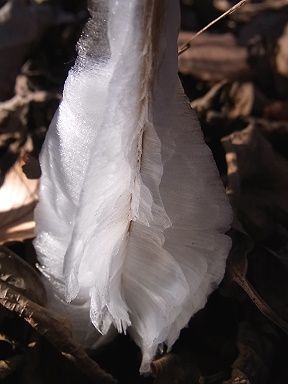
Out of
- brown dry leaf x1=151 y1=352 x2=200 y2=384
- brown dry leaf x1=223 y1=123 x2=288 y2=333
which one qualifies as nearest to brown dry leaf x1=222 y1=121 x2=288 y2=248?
brown dry leaf x1=223 y1=123 x2=288 y2=333

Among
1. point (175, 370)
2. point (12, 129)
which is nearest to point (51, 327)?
point (175, 370)

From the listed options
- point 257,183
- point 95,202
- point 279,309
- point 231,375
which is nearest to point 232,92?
point 257,183

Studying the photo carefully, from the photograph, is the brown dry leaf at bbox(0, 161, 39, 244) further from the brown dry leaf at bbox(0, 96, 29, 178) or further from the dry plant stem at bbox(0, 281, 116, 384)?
the dry plant stem at bbox(0, 281, 116, 384)

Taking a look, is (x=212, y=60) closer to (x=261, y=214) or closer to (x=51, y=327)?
(x=261, y=214)

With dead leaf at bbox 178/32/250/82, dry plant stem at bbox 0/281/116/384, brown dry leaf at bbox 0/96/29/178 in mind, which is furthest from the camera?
dead leaf at bbox 178/32/250/82

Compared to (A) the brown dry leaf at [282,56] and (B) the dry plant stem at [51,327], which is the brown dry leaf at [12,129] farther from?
(A) the brown dry leaf at [282,56]

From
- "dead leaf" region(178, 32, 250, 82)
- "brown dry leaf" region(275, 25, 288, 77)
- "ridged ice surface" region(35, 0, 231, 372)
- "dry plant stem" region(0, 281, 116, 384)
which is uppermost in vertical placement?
"ridged ice surface" region(35, 0, 231, 372)
